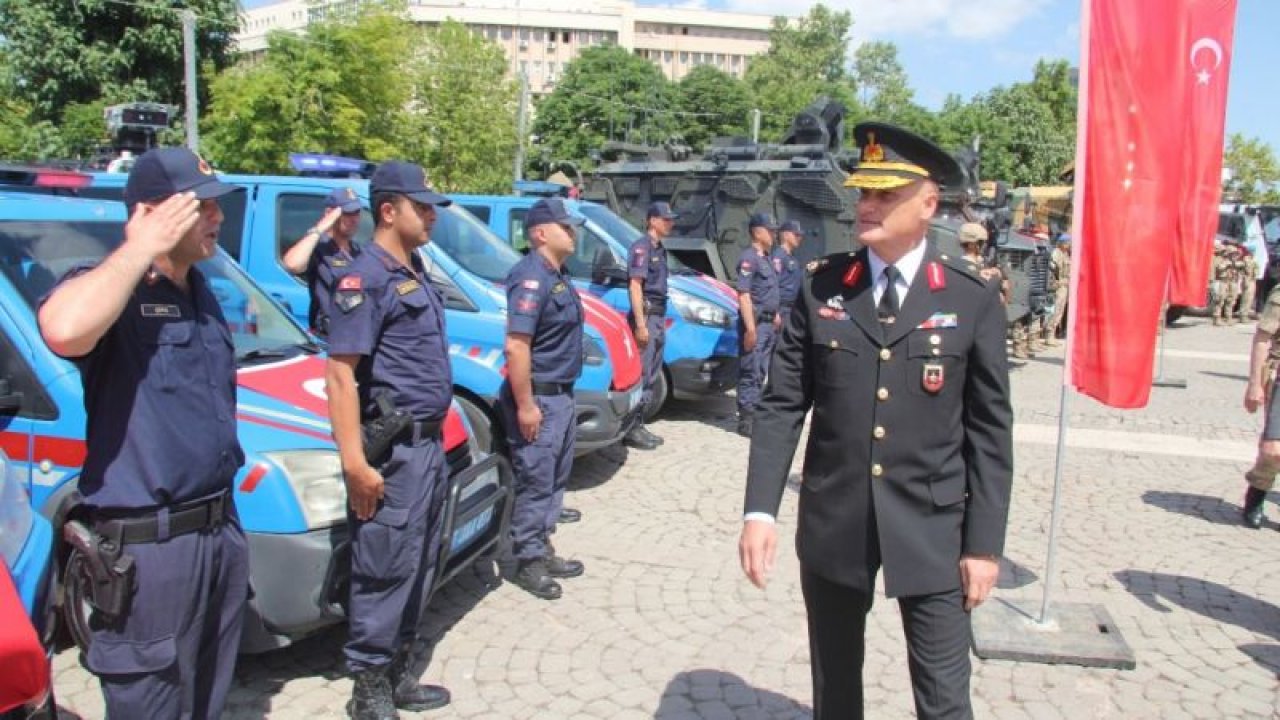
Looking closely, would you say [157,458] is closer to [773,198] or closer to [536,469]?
[536,469]

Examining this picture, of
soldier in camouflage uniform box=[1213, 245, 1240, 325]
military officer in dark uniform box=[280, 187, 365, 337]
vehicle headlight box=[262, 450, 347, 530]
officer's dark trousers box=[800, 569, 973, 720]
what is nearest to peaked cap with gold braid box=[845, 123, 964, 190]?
officer's dark trousers box=[800, 569, 973, 720]

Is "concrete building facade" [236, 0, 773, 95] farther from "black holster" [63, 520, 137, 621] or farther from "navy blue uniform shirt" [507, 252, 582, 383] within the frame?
"black holster" [63, 520, 137, 621]

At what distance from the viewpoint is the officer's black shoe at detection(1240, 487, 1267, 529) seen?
19.6 ft

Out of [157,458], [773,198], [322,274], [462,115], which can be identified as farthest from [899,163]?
[462,115]

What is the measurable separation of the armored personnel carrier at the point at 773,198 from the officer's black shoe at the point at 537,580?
232 inches

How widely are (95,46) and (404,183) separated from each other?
23742mm

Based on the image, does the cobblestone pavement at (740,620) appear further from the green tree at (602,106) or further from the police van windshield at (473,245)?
the green tree at (602,106)

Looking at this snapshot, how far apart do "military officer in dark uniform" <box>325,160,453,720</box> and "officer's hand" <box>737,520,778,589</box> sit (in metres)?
1.32

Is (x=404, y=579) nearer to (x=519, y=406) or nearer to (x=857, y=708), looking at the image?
(x=519, y=406)

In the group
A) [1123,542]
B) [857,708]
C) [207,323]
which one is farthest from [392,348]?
[1123,542]

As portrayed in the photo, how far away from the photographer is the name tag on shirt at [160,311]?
235cm

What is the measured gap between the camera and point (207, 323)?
2523mm

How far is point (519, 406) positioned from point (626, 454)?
119 inches

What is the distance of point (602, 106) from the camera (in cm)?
4969
